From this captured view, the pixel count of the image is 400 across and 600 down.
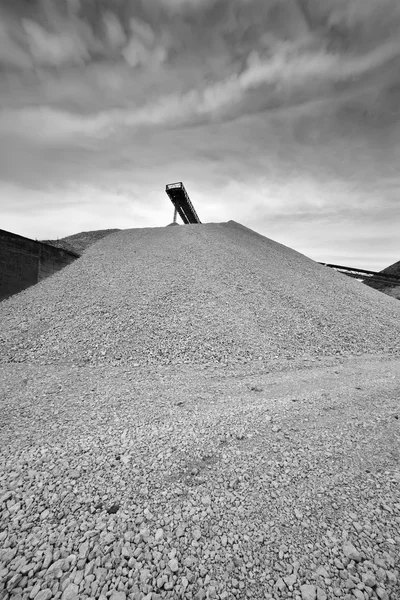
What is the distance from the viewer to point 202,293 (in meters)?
8.98

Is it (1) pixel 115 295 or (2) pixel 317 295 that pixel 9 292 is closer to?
(1) pixel 115 295

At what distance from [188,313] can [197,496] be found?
5.58m

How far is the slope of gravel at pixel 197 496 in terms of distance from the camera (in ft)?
5.93

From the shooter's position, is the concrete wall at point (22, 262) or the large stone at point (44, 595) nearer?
the large stone at point (44, 595)

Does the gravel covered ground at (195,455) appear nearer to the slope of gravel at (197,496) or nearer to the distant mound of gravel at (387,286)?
the slope of gravel at (197,496)

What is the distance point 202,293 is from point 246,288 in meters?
1.89

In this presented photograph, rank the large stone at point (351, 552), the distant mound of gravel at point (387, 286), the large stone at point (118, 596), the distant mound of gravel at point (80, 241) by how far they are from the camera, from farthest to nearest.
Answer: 1. the distant mound of gravel at point (387, 286)
2. the distant mound of gravel at point (80, 241)
3. the large stone at point (351, 552)
4. the large stone at point (118, 596)

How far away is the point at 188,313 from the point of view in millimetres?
7848

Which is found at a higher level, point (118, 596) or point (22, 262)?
point (22, 262)

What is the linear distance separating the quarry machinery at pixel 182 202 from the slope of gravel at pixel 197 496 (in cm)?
1925

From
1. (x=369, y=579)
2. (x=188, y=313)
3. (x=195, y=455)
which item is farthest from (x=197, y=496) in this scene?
(x=188, y=313)

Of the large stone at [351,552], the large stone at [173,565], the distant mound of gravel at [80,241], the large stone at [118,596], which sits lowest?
the large stone at [118,596]

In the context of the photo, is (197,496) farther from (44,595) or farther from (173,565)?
(44,595)

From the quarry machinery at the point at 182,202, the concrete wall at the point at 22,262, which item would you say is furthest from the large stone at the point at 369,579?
the quarry machinery at the point at 182,202
